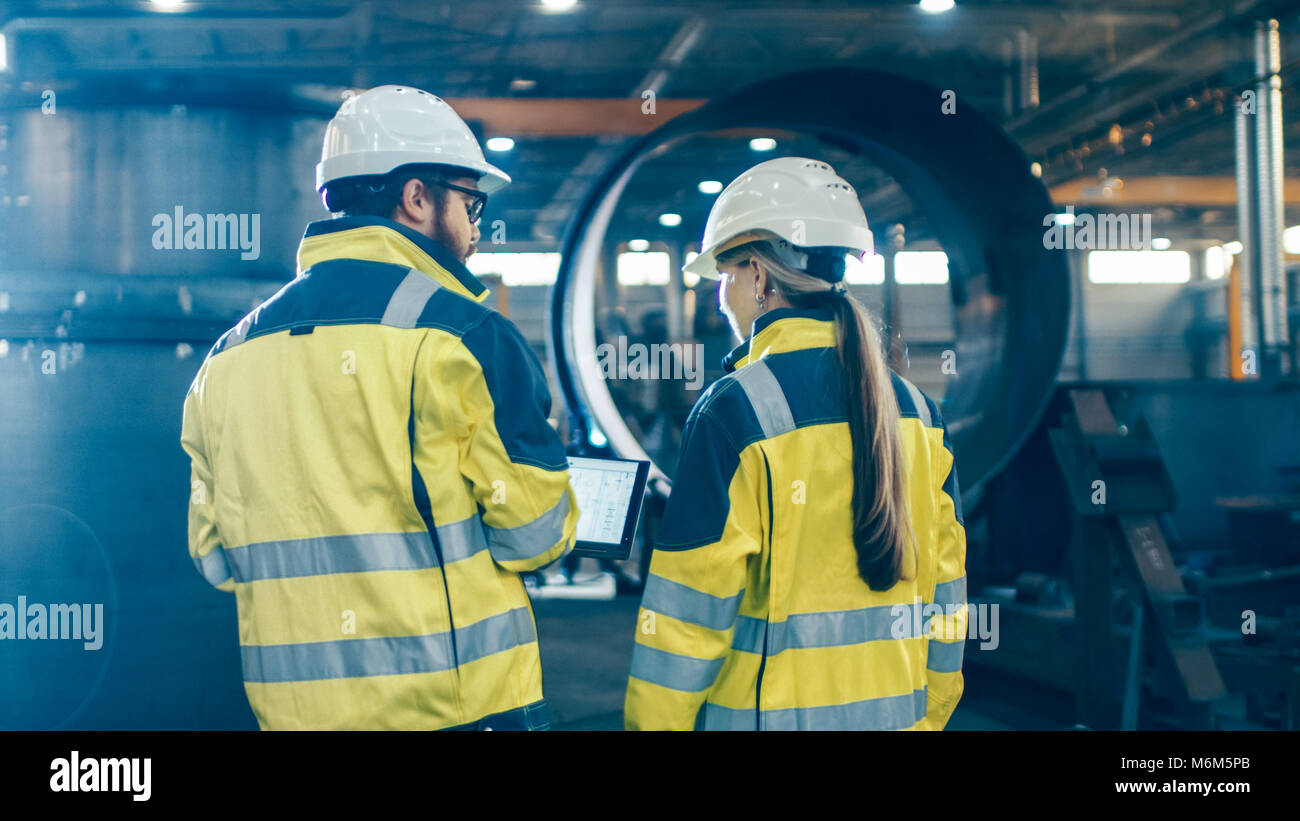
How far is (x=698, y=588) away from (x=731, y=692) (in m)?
0.19

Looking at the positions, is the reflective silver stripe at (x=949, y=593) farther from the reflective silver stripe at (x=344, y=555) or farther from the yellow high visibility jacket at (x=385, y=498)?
the reflective silver stripe at (x=344, y=555)

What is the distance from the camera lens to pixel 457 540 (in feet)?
4.51

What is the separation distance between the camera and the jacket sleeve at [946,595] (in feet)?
5.18

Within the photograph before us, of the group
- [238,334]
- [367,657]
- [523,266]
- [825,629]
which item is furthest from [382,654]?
[523,266]

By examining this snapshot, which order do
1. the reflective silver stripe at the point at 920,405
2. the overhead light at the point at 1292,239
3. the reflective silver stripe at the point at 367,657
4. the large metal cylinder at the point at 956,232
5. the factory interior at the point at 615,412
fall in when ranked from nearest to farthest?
the reflective silver stripe at the point at 367,657 < the reflective silver stripe at the point at 920,405 < the factory interior at the point at 615,412 < the large metal cylinder at the point at 956,232 < the overhead light at the point at 1292,239

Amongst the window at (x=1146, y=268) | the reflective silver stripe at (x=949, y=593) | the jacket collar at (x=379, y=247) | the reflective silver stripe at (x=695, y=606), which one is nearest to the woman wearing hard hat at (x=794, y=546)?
the reflective silver stripe at (x=695, y=606)

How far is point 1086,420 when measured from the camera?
3.18m

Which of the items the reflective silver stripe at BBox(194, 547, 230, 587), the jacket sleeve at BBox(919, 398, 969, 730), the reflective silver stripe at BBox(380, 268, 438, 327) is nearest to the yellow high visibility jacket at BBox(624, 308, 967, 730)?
the jacket sleeve at BBox(919, 398, 969, 730)

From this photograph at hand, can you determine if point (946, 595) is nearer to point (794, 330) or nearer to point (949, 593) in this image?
point (949, 593)

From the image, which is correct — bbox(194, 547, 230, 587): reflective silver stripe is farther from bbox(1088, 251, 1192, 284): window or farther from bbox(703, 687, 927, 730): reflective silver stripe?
bbox(1088, 251, 1192, 284): window

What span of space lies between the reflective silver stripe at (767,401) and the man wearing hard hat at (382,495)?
0.30 metres

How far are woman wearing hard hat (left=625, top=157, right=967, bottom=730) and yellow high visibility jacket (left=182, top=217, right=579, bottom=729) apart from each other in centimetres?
21

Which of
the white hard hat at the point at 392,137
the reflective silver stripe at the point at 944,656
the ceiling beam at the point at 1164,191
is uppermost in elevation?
the ceiling beam at the point at 1164,191
